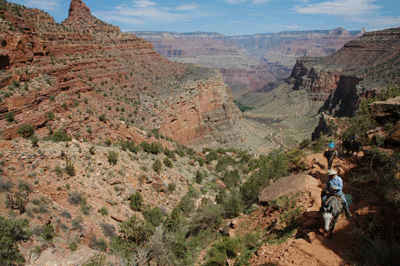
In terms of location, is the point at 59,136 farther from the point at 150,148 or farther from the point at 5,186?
the point at 5,186

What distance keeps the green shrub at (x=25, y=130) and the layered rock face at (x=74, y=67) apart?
436mm

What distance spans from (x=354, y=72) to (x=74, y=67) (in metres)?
94.0

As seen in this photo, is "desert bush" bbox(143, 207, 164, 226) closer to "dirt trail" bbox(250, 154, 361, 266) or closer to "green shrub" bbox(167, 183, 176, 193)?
"green shrub" bbox(167, 183, 176, 193)

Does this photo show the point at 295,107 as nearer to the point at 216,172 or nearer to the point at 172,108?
the point at 172,108

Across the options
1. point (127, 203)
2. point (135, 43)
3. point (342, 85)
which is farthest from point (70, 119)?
point (342, 85)

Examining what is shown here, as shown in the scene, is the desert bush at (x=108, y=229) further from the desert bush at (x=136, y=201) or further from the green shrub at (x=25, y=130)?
the green shrub at (x=25, y=130)

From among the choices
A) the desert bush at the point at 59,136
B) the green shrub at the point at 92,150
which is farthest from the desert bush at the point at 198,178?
the desert bush at the point at 59,136

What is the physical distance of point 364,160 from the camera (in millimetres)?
14984

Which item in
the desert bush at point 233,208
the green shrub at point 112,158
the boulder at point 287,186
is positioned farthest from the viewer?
the green shrub at point 112,158

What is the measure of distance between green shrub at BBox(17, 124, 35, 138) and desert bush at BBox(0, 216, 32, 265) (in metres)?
10.7

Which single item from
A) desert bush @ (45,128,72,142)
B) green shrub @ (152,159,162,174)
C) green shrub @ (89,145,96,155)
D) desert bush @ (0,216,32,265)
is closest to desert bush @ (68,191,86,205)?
desert bush @ (0,216,32,265)

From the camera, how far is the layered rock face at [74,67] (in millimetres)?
25953

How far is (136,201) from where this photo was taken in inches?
830

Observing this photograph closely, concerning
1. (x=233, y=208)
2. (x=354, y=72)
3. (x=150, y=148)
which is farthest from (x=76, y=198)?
(x=354, y=72)
